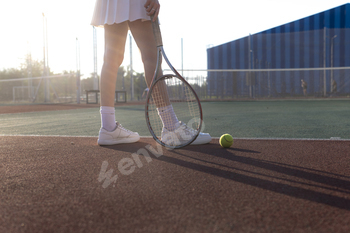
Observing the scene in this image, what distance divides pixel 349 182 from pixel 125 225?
0.94 m

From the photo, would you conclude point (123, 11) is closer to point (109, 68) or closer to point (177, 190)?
point (109, 68)

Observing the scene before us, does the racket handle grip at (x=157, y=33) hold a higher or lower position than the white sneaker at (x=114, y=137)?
higher

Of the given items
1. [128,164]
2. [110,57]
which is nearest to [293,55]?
[110,57]

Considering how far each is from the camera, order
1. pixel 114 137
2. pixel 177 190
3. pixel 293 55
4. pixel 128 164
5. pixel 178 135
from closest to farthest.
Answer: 1. pixel 177 190
2. pixel 128 164
3. pixel 178 135
4. pixel 114 137
5. pixel 293 55

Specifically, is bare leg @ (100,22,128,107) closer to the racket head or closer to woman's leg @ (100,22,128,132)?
woman's leg @ (100,22,128,132)

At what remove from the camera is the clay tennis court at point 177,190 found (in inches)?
34.8

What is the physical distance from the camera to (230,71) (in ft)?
57.6

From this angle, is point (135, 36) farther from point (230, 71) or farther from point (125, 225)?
point (230, 71)

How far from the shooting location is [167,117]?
2.17m

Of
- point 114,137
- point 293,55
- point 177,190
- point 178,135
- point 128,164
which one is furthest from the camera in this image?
point 293,55

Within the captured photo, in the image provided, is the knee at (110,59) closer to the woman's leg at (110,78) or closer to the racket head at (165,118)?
the woman's leg at (110,78)

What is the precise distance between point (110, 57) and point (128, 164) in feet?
3.21

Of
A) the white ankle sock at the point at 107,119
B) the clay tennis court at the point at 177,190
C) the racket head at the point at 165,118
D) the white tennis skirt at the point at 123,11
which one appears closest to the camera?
the clay tennis court at the point at 177,190

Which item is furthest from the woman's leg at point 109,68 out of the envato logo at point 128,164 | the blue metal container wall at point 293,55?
the blue metal container wall at point 293,55
